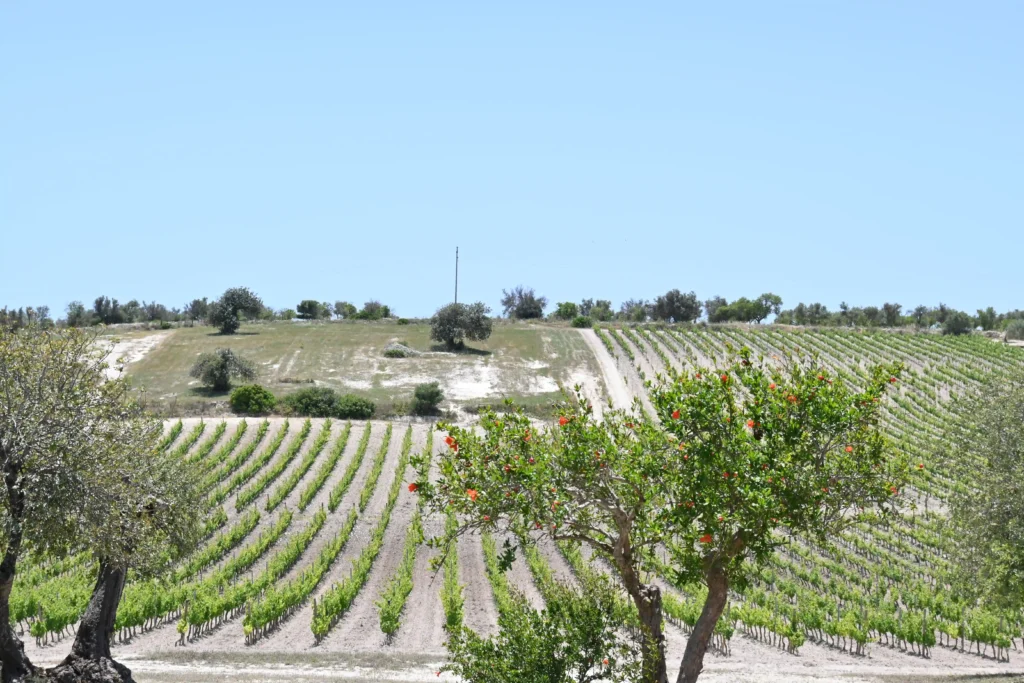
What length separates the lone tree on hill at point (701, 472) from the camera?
12258mm

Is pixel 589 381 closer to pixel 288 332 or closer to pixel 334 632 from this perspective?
pixel 288 332

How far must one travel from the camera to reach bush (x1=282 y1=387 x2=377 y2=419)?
193 ft

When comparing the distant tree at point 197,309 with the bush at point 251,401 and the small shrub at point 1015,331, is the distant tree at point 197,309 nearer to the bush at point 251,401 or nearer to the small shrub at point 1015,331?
the bush at point 251,401

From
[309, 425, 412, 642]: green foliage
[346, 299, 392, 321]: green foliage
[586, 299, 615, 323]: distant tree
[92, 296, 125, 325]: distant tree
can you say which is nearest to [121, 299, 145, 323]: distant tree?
[92, 296, 125, 325]: distant tree

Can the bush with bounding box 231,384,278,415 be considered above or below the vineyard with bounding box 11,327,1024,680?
above

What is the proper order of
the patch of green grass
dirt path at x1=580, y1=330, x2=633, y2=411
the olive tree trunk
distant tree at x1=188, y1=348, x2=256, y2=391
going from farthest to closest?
the patch of green grass, dirt path at x1=580, y1=330, x2=633, y2=411, distant tree at x1=188, y1=348, x2=256, y2=391, the olive tree trunk

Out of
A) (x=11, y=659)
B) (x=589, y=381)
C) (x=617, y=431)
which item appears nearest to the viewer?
(x=617, y=431)

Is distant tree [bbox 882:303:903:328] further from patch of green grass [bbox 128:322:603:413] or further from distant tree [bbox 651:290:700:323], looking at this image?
patch of green grass [bbox 128:322:603:413]

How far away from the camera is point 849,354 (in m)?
79.4

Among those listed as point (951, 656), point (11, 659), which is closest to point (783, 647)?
point (951, 656)

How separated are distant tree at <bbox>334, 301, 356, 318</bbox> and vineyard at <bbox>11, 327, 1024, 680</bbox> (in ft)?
204

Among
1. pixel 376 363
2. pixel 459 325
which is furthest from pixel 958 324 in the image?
pixel 376 363

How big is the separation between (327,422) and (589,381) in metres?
23.0

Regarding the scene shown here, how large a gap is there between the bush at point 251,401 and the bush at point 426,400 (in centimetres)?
913
